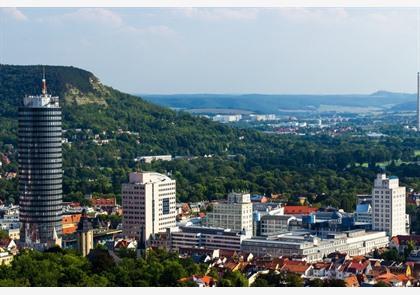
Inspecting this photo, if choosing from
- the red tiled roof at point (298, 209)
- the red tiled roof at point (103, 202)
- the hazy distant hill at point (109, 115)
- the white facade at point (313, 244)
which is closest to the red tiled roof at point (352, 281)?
the white facade at point (313, 244)

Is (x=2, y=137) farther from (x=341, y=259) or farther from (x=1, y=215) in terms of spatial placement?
(x=341, y=259)

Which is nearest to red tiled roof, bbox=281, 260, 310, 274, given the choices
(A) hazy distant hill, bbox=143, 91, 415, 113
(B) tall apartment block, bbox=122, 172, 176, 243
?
(B) tall apartment block, bbox=122, 172, 176, 243

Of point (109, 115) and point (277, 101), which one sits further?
point (277, 101)

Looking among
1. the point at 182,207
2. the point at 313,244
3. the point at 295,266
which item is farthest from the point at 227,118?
the point at 295,266

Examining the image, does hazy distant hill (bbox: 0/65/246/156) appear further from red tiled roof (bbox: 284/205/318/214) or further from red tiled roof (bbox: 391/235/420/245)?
red tiled roof (bbox: 391/235/420/245)

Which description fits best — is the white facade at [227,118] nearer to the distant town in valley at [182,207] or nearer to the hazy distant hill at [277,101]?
the hazy distant hill at [277,101]

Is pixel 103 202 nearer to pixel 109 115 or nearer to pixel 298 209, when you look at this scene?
pixel 298 209

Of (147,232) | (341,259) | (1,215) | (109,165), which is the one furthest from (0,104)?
(341,259)
